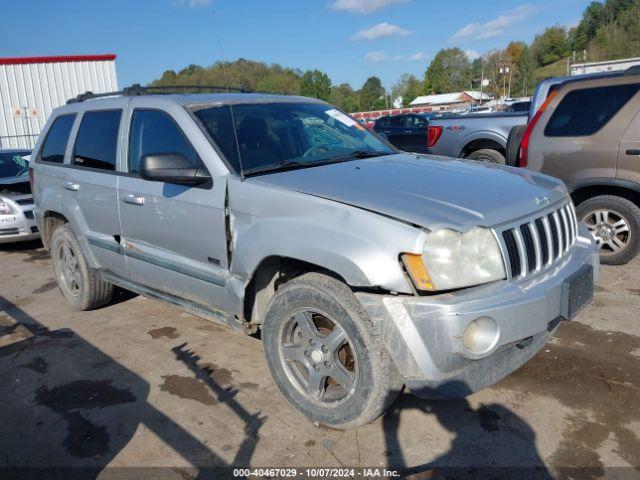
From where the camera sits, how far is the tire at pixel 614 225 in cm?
521

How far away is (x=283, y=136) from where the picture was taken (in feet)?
12.2

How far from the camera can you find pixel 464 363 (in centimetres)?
248

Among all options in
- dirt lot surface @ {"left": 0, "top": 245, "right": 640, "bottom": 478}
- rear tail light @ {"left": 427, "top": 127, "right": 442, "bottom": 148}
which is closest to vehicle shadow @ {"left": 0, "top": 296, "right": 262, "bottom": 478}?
dirt lot surface @ {"left": 0, "top": 245, "right": 640, "bottom": 478}

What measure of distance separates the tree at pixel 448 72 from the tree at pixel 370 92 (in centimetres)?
1243

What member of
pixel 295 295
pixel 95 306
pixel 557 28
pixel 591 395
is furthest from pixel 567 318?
pixel 557 28

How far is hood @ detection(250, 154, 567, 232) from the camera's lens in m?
2.58

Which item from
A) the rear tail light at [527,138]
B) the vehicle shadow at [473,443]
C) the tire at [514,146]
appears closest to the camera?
the vehicle shadow at [473,443]

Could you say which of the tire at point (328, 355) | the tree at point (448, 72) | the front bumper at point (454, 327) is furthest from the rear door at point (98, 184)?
the tree at point (448, 72)

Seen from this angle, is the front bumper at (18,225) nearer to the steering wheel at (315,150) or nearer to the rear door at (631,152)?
the steering wheel at (315,150)

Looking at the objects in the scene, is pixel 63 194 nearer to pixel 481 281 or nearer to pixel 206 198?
pixel 206 198

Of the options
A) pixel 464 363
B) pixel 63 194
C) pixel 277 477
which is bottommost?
pixel 277 477

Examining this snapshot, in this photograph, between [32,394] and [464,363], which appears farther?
[32,394]

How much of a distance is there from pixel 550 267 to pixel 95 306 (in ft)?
12.8

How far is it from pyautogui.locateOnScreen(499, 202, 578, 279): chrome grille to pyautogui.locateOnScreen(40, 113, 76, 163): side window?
3.86m
